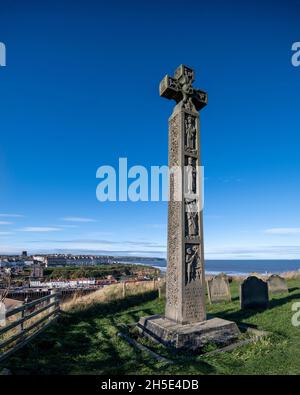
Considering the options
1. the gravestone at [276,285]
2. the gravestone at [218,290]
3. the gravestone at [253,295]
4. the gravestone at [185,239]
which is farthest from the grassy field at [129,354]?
the gravestone at [276,285]

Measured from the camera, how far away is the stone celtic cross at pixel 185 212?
7.49 meters

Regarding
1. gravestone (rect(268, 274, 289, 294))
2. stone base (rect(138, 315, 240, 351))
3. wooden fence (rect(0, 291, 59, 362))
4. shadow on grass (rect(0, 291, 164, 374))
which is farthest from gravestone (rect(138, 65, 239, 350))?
gravestone (rect(268, 274, 289, 294))

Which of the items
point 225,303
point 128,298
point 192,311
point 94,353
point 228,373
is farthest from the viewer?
point 128,298

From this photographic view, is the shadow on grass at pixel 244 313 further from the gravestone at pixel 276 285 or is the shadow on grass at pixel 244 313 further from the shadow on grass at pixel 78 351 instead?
the shadow on grass at pixel 78 351

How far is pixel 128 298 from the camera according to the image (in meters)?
14.2

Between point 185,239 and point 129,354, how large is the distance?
2.99 m

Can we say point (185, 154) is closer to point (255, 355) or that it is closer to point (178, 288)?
point (178, 288)

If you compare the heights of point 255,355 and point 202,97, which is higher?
point 202,97

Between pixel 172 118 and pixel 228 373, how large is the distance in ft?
21.5

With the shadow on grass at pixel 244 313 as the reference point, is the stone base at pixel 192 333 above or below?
above

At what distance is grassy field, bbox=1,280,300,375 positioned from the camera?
5242 millimetres

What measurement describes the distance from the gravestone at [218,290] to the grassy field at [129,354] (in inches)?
97.0
